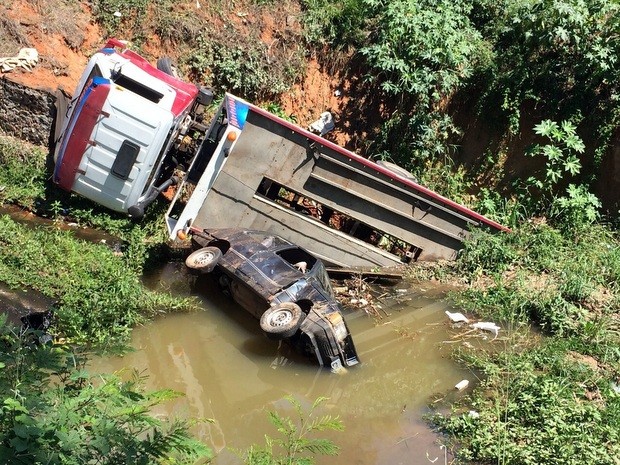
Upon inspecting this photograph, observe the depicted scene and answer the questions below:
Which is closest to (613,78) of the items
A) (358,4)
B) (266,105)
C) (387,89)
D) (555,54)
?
(555,54)

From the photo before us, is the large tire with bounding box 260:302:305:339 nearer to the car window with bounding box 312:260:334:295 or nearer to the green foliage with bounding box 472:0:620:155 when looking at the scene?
the car window with bounding box 312:260:334:295

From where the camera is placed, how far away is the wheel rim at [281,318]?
722 cm

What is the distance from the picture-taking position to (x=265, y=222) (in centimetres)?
910

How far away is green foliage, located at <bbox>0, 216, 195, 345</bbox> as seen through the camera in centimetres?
709

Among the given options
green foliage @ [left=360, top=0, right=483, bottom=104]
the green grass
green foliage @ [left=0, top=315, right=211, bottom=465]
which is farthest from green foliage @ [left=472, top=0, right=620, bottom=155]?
green foliage @ [left=0, top=315, right=211, bottom=465]

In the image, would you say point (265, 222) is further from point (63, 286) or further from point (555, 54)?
point (555, 54)

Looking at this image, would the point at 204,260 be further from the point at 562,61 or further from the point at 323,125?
the point at 562,61

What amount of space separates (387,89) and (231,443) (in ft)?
23.1

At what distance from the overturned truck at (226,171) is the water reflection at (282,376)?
1.15 m

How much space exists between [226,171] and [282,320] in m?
2.45

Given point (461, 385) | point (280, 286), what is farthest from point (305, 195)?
point (461, 385)

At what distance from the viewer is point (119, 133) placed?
8.17 m

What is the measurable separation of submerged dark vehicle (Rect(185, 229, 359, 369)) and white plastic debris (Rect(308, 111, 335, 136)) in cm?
350

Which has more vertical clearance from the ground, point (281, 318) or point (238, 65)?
point (238, 65)
